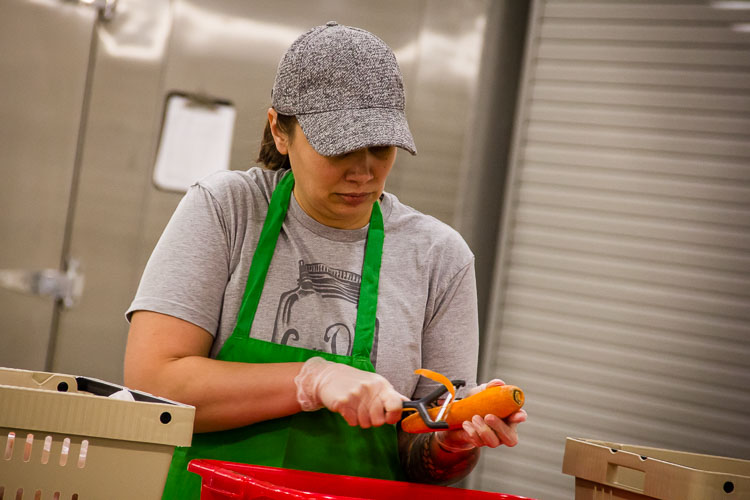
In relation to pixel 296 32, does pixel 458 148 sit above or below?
below

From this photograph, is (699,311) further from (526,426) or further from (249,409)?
(249,409)

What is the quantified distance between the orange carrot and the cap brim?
1.69ft

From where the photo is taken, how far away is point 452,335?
5.98ft

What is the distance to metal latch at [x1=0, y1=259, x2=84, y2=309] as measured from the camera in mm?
3117

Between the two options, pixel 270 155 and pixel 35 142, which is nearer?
pixel 270 155

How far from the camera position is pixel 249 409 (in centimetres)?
156

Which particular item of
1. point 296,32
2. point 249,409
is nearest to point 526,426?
point 296,32

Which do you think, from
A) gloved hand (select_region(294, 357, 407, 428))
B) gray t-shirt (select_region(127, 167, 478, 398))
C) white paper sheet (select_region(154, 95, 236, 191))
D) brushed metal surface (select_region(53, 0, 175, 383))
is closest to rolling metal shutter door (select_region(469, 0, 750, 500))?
white paper sheet (select_region(154, 95, 236, 191))

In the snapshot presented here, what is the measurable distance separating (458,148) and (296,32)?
87cm

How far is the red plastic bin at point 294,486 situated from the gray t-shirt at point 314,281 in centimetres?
25

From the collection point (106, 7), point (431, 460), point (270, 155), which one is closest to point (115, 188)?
point (106, 7)

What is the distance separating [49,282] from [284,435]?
2.00 metres

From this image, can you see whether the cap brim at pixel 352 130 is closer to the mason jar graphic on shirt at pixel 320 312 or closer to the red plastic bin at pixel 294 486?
the mason jar graphic on shirt at pixel 320 312

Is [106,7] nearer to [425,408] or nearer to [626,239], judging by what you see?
[626,239]
